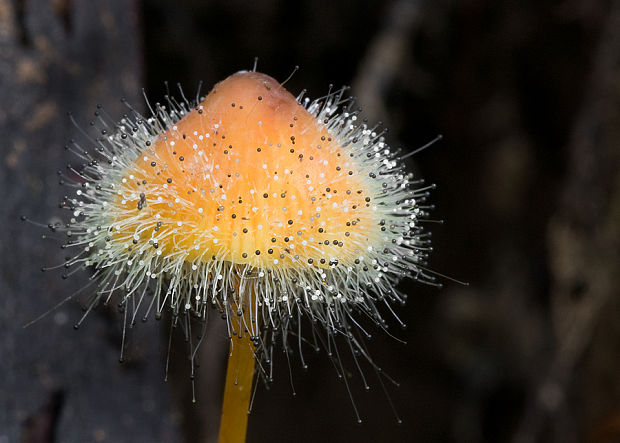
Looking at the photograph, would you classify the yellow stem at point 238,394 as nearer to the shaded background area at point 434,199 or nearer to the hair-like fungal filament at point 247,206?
the hair-like fungal filament at point 247,206

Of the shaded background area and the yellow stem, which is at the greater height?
the shaded background area

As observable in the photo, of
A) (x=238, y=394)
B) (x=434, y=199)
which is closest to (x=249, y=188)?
(x=238, y=394)

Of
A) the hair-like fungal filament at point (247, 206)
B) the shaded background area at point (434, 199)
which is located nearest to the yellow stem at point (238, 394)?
the hair-like fungal filament at point (247, 206)

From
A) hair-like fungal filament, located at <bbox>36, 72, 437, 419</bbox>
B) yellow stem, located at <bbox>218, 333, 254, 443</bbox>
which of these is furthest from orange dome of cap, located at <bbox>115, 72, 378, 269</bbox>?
yellow stem, located at <bbox>218, 333, 254, 443</bbox>

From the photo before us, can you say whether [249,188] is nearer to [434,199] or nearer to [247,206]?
[247,206]

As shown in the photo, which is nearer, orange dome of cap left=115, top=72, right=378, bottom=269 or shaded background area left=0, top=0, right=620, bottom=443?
orange dome of cap left=115, top=72, right=378, bottom=269

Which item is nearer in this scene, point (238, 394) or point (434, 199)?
point (238, 394)

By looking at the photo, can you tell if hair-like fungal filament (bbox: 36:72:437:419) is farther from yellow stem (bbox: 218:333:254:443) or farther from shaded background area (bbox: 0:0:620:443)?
shaded background area (bbox: 0:0:620:443)
